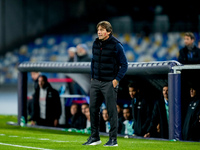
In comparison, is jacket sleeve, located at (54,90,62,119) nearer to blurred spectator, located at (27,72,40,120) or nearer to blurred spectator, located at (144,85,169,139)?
blurred spectator, located at (27,72,40,120)

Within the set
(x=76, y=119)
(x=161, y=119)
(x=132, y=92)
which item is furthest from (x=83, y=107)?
(x=161, y=119)

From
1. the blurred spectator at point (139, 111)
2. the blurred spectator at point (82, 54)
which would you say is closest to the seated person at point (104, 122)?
the blurred spectator at point (139, 111)

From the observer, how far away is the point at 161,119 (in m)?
8.80

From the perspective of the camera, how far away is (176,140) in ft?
27.3

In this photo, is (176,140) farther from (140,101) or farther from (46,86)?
(46,86)

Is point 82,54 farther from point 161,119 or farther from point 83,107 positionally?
point 161,119

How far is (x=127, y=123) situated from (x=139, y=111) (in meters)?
0.38

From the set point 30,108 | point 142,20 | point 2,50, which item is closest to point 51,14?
point 2,50

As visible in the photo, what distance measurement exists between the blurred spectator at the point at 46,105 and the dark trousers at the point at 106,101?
3933mm

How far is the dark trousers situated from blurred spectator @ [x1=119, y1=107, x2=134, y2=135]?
2335 millimetres

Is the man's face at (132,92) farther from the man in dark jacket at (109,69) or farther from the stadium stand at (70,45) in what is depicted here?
the stadium stand at (70,45)

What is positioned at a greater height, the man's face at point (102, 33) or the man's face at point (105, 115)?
the man's face at point (102, 33)

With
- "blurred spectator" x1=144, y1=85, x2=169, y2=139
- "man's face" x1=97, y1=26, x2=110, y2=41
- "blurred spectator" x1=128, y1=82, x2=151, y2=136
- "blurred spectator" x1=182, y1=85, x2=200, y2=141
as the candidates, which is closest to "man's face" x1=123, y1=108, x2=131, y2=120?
"blurred spectator" x1=128, y1=82, x2=151, y2=136

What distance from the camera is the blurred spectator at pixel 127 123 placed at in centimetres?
933
